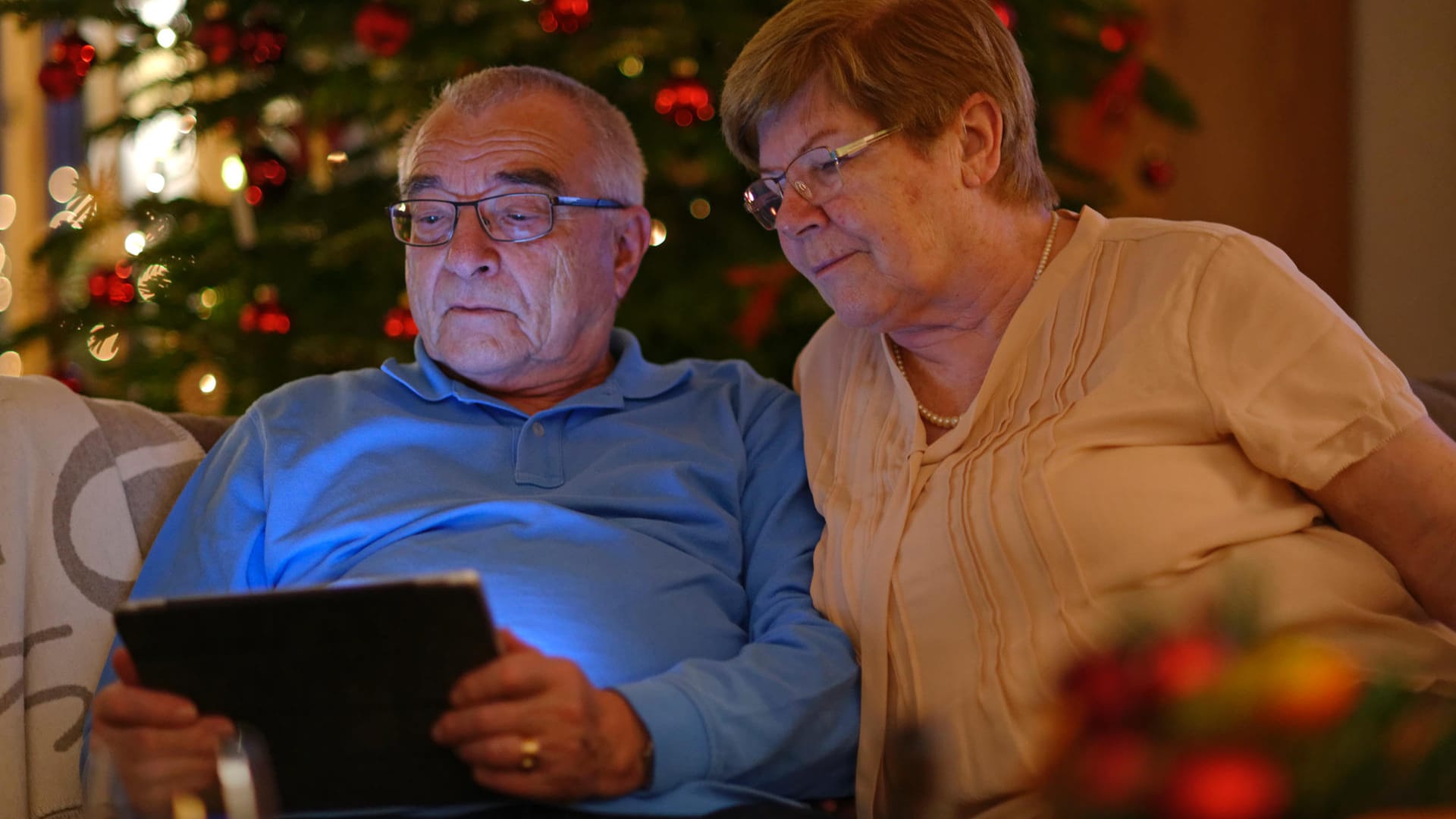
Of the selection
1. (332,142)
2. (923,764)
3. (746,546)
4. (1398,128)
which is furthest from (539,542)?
(1398,128)

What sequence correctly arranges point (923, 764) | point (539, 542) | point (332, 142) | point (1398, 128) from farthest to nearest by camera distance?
point (332, 142) < point (1398, 128) < point (539, 542) < point (923, 764)

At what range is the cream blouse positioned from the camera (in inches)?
51.5

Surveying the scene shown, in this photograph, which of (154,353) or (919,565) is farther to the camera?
(154,353)

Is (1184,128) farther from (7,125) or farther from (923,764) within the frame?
(7,125)

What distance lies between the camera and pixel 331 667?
111 cm

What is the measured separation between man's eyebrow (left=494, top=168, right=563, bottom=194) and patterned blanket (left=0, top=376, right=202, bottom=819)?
595mm

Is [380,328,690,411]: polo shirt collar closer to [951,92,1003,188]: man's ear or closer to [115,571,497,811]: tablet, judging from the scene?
[951,92,1003,188]: man's ear

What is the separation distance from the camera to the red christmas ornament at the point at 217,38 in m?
2.62

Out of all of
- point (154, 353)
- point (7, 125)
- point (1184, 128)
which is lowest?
point (154, 353)

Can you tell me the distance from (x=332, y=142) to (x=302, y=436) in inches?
71.3

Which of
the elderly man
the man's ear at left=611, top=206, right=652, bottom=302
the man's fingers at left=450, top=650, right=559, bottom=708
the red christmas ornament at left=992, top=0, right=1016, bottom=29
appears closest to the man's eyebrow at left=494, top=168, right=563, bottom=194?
the elderly man

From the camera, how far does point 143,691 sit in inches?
45.9

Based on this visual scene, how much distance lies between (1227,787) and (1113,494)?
34.7 inches

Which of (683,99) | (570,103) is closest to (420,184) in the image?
(570,103)
